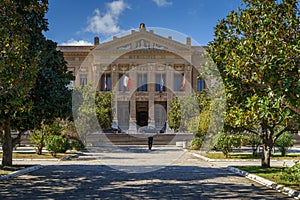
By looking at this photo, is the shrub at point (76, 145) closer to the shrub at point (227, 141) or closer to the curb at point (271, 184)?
the shrub at point (227, 141)

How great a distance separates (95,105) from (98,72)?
78.3 feet

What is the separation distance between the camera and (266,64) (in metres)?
8.95

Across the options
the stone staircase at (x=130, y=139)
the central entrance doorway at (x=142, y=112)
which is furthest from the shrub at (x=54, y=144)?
the central entrance doorway at (x=142, y=112)

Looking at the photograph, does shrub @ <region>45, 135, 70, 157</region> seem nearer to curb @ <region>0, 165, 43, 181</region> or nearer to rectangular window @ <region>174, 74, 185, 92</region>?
curb @ <region>0, 165, 43, 181</region>

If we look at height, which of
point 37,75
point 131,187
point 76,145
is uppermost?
point 37,75

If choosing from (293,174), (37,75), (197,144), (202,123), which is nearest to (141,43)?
(197,144)

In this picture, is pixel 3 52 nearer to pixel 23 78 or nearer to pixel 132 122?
pixel 23 78

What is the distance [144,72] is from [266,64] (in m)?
52.0

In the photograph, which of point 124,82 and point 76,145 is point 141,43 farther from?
point 76,145

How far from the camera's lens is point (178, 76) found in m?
61.5

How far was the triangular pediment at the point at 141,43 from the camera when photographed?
197 feet

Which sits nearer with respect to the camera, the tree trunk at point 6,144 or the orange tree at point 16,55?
the orange tree at point 16,55

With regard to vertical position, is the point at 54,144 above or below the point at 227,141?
below

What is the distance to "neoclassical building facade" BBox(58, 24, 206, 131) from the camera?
198 feet
